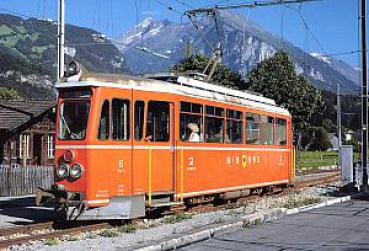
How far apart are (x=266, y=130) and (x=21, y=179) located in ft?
31.7

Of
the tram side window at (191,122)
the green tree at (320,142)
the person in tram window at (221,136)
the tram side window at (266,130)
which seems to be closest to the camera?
the tram side window at (191,122)

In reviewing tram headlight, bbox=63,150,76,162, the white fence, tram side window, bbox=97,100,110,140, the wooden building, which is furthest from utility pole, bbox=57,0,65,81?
tram headlight, bbox=63,150,76,162

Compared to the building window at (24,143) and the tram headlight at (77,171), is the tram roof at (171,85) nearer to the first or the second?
the tram headlight at (77,171)

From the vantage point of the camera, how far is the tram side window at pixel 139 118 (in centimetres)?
1325

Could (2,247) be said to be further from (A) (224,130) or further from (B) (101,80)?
(A) (224,130)

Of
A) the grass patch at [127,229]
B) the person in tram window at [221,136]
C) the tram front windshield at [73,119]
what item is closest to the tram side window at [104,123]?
the tram front windshield at [73,119]

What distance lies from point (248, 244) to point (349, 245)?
71.0 inches

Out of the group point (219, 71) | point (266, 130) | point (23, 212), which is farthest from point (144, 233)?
point (219, 71)

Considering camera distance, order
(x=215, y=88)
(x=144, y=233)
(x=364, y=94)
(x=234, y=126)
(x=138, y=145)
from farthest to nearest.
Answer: (x=364, y=94), (x=234, y=126), (x=215, y=88), (x=138, y=145), (x=144, y=233)

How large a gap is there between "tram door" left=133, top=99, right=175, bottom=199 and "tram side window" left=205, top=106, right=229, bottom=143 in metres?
1.78

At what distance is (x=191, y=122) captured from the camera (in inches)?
590

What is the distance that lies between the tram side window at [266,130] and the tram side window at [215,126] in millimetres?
3071

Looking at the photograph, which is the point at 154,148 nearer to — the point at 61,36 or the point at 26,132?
the point at 61,36

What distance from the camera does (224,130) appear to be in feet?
54.6
